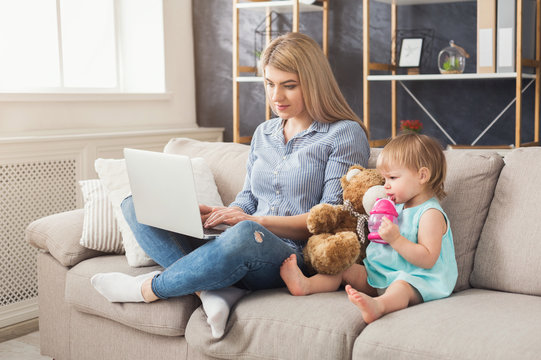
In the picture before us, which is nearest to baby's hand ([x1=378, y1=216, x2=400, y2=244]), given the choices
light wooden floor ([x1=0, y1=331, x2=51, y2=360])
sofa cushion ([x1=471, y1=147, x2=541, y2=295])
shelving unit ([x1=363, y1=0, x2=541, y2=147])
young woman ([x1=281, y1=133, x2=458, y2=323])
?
young woman ([x1=281, y1=133, x2=458, y2=323])

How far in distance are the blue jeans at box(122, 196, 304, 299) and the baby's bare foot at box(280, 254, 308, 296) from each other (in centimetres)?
3

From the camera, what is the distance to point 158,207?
1.85 meters

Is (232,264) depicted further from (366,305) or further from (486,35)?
(486,35)

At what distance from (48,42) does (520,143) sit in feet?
7.72

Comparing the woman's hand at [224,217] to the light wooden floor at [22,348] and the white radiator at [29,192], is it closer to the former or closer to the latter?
the light wooden floor at [22,348]

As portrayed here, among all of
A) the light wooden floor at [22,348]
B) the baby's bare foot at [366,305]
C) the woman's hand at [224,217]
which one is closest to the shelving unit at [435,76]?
the woman's hand at [224,217]

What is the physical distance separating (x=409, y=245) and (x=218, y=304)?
514 millimetres

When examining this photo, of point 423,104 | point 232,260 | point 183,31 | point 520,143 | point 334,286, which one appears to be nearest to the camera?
point 232,260

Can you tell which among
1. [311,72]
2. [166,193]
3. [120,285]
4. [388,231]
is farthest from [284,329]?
[311,72]

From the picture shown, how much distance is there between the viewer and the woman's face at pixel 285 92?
2.07m

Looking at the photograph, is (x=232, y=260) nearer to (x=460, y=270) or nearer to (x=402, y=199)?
(x=402, y=199)

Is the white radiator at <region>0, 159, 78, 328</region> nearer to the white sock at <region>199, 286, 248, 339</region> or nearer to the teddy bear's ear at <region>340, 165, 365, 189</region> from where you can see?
the white sock at <region>199, 286, 248, 339</region>

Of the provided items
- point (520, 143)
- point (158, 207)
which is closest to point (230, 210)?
point (158, 207)

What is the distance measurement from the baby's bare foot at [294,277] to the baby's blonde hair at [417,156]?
36cm
